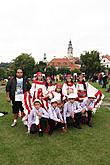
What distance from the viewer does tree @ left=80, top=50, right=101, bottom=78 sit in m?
52.7

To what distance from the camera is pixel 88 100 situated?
9508 mm

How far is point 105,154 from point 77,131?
224 centimetres

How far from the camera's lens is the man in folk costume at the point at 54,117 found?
8.16 metres

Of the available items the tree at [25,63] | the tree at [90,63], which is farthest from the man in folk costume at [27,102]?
the tree at [25,63]

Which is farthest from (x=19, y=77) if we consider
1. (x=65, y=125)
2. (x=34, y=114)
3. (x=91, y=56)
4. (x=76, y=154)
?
(x=91, y=56)

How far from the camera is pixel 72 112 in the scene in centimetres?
867

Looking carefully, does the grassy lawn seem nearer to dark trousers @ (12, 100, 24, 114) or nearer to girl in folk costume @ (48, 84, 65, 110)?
dark trousers @ (12, 100, 24, 114)

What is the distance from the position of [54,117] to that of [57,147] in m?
1.51

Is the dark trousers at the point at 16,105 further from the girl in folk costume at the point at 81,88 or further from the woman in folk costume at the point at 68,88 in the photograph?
the girl in folk costume at the point at 81,88

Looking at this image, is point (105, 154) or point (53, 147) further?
point (53, 147)

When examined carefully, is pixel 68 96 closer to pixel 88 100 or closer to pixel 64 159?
pixel 88 100

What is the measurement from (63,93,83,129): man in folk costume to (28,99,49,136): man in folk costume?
70 centimetres

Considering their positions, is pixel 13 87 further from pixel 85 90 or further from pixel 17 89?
pixel 85 90

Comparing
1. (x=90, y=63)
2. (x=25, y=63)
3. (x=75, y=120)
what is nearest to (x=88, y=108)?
(x=75, y=120)
